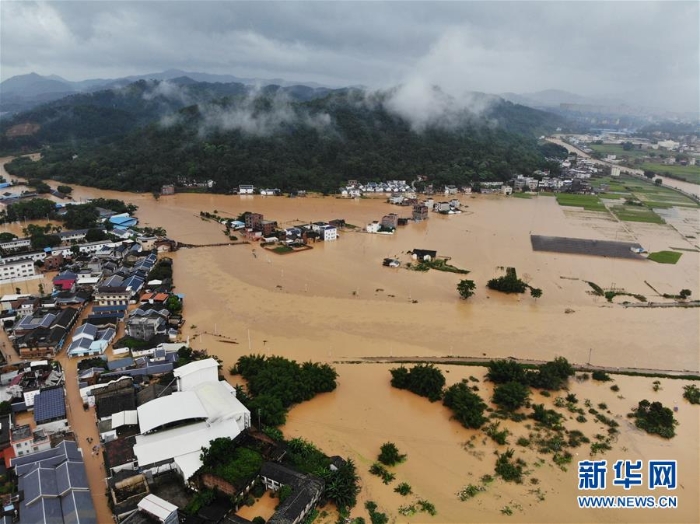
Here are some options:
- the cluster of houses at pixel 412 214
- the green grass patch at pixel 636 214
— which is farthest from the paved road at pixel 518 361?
the green grass patch at pixel 636 214

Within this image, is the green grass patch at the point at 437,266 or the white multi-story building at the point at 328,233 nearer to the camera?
the green grass patch at the point at 437,266

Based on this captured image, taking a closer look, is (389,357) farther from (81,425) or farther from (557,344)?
(81,425)

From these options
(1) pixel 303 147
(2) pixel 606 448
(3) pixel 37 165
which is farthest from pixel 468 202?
(3) pixel 37 165

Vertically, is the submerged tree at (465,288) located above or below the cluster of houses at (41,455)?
above

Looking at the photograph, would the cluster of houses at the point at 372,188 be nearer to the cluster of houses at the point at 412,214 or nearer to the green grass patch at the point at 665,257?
the cluster of houses at the point at 412,214

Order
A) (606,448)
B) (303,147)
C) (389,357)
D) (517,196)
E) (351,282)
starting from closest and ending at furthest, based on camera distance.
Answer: (606,448) < (389,357) < (351,282) < (517,196) < (303,147)

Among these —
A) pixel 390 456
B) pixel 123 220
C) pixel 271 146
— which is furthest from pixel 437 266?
pixel 271 146
